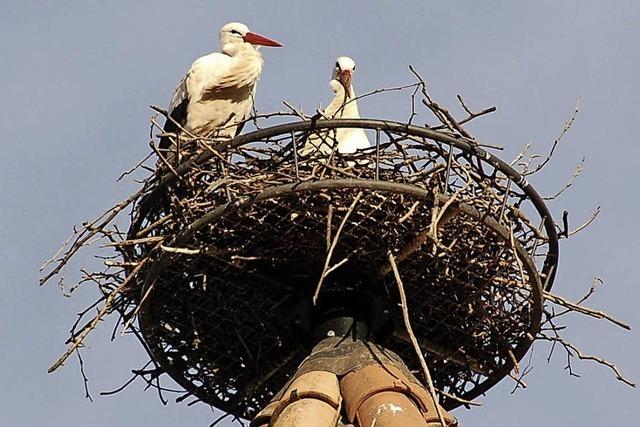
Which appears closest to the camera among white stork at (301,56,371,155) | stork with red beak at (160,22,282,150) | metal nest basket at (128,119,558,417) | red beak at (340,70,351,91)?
metal nest basket at (128,119,558,417)

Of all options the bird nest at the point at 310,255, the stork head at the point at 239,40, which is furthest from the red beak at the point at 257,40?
the bird nest at the point at 310,255

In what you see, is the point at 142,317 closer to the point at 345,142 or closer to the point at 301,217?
the point at 301,217

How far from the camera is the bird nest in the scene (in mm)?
4129

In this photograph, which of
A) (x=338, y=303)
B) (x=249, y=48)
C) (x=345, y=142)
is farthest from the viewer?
(x=249, y=48)

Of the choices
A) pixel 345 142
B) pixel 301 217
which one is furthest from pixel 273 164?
pixel 345 142

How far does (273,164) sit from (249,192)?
379mm

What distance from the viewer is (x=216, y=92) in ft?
20.7

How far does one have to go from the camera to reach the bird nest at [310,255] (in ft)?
13.5

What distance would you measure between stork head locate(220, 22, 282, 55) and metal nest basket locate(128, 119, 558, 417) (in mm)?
2190

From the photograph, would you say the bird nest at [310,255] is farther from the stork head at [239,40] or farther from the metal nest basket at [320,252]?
the stork head at [239,40]

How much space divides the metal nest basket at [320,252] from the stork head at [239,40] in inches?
86.2

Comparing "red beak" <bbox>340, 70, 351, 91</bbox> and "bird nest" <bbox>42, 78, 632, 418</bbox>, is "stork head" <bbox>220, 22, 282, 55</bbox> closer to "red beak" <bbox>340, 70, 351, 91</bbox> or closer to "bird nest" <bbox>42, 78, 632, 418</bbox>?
"red beak" <bbox>340, 70, 351, 91</bbox>

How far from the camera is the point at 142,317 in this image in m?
4.46

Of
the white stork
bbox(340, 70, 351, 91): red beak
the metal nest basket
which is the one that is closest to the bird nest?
the metal nest basket
